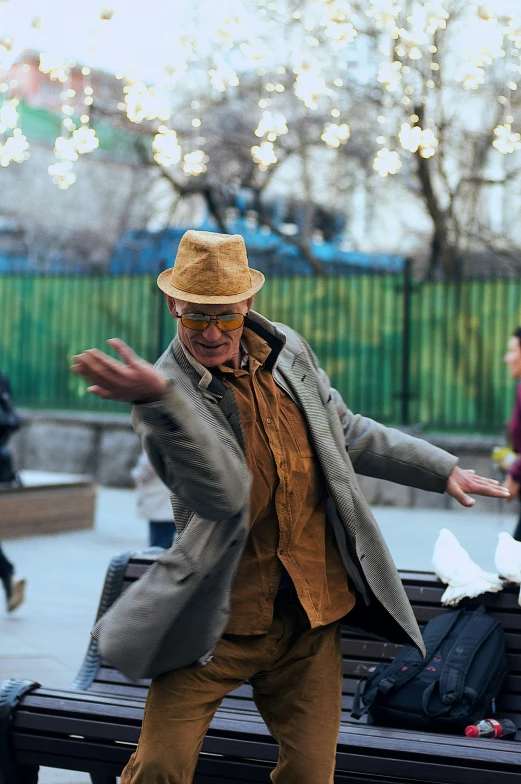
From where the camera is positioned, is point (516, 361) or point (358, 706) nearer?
point (358, 706)

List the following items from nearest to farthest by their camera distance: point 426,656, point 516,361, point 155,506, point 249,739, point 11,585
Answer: point 249,739 → point 426,656 → point 11,585 → point 155,506 → point 516,361

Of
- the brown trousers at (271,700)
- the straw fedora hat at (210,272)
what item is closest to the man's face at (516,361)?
the brown trousers at (271,700)

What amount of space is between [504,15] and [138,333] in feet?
19.4

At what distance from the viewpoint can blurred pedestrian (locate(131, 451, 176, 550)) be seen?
682 centimetres

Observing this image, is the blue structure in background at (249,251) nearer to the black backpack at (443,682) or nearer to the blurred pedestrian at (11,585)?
the blurred pedestrian at (11,585)

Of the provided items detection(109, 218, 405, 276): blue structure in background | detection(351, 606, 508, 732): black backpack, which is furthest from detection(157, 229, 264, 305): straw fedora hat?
detection(109, 218, 405, 276): blue structure in background

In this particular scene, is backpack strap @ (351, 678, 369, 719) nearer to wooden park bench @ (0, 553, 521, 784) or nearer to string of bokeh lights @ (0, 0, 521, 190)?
wooden park bench @ (0, 553, 521, 784)

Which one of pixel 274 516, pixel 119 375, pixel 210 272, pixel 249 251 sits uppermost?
pixel 210 272

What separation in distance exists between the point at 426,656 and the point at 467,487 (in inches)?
28.4

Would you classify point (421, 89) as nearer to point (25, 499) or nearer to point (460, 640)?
point (25, 499)

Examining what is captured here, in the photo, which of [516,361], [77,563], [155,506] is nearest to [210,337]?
[155,506]

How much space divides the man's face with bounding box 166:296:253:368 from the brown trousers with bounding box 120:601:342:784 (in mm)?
680

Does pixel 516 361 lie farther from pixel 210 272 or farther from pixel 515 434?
pixel 210 272

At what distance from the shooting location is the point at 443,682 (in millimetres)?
3441
